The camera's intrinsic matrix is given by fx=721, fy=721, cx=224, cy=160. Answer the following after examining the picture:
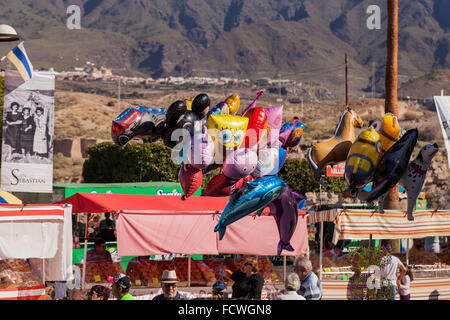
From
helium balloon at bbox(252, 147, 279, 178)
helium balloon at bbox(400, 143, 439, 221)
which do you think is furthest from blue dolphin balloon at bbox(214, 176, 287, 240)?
helium balloon at bbox(400, 143, 439, 221)

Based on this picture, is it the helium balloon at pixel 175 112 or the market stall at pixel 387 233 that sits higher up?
the helium balloon at pixel 175 112

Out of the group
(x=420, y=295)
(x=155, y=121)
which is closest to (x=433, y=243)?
(x=420, y=295)

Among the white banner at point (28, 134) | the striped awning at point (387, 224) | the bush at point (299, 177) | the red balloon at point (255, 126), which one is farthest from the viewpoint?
the bush at point (299, 177)

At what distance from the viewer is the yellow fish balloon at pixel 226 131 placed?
9508mm

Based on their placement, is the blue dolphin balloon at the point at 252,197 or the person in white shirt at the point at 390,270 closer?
the blue dolphin balloon at the point at 252,197

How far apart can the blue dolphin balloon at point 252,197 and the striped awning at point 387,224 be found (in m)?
2.60

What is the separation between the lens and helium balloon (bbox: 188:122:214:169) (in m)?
9.45

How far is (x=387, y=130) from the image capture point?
30.0 ft

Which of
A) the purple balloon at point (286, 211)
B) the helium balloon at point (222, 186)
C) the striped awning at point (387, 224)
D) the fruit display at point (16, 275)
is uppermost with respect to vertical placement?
the helium balloon at point (222, 186)

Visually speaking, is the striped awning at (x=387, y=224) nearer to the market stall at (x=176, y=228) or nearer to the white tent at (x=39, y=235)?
the market stall at (x=176, y=228)

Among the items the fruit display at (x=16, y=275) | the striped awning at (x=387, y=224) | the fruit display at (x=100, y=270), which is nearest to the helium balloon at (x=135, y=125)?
the fruit display at (x=16, y=275)

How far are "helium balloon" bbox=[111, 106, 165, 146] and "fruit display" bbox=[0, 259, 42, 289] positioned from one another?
7.64 ft

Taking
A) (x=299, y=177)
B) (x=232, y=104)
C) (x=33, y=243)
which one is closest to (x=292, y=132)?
(x=232, y=104)

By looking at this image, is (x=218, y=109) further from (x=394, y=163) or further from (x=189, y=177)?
(x=394, y=163)
